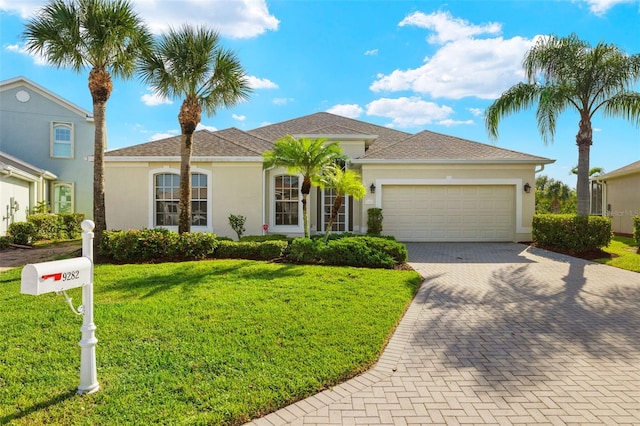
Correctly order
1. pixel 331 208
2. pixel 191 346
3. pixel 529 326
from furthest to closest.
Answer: pixel 331 208
pixel 529 326
pixel 191 346

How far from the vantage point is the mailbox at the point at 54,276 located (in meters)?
2.83

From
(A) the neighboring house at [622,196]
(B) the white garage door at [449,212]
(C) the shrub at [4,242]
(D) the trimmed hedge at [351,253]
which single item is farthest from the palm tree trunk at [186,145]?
(A) the neighboring house at [622,196]

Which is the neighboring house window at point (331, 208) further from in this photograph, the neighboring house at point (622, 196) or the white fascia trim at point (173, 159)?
the neighboring house at point (622, 196)

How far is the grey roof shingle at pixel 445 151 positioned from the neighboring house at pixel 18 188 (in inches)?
573

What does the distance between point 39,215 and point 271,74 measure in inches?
461

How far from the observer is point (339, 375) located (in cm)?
379

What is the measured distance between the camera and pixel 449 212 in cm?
1507

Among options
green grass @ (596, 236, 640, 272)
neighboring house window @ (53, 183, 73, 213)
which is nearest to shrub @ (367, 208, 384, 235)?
green grass @ (596, 236, 640, 272)

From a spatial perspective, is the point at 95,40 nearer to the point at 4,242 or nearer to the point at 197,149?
the point at 197,149

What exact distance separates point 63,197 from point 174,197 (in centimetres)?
934

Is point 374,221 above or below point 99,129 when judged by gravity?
below

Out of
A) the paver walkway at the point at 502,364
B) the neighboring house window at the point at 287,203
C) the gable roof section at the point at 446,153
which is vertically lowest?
the paver walkway at the point at 502,364

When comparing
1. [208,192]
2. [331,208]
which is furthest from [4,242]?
[331,208]

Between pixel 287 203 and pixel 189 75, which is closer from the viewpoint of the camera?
pixel 189 75
